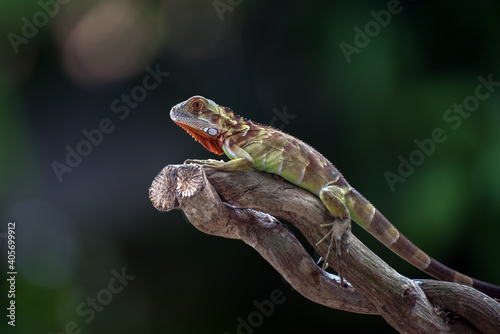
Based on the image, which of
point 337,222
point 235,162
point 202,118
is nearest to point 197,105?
point 202,118

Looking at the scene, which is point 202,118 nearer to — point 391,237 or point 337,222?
point 337,222

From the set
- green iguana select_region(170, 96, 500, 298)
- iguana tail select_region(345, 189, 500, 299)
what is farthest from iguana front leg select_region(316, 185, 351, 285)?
iguana tail select_region(345, 189, 500, 299)

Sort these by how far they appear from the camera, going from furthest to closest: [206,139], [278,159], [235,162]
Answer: [206,139]
[278,159]
[235,162]

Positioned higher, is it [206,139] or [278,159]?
[206,139]

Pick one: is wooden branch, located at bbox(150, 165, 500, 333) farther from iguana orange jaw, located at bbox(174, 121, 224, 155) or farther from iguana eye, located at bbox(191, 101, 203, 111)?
iguana eye, located at bbox(191, 101, 203, 111)

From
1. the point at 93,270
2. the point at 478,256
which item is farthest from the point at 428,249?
the point at 93,270

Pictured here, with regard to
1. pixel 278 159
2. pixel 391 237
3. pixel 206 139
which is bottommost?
pixel 391 237
